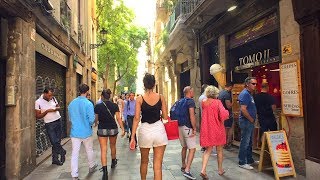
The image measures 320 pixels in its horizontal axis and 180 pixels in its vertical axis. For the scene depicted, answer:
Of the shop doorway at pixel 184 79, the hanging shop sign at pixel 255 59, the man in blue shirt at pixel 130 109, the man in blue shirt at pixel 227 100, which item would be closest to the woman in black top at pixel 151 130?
the man in blue shirt at pixel 227 100

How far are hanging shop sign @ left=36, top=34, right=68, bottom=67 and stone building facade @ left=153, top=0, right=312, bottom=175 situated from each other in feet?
15.4

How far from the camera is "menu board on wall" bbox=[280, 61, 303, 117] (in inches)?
257

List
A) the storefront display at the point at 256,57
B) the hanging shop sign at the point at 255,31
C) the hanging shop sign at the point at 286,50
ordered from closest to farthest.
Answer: the hanging shop sign at the point at 286,50 → the hanging shop sign at the point at 255,31 → the storefront display at the point at 256,57

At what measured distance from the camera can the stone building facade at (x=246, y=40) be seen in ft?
22.5

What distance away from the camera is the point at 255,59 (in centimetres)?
945

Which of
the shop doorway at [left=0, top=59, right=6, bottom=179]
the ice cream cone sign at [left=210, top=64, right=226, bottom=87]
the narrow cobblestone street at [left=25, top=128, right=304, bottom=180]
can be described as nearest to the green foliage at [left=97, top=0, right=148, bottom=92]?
the ice cream cone sign at [left=210, top=64, right=226, bottom=87]

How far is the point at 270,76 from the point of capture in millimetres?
9156

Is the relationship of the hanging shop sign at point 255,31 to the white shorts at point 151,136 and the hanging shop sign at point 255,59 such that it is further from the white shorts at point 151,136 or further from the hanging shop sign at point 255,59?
the white shorts at point 151,136

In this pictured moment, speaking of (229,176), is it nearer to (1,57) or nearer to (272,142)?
(272,142)

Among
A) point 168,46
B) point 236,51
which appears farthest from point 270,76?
point 168,46

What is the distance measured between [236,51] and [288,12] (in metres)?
3.95

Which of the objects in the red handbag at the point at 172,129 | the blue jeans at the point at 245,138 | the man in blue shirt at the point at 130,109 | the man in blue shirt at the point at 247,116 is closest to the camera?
the red handbag at the point at 172,129

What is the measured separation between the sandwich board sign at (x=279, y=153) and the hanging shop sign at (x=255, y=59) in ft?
7.49

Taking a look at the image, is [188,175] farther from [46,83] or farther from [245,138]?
[46,83]
